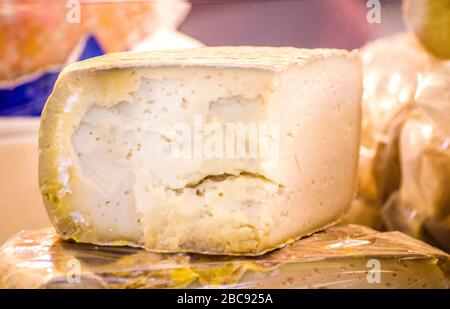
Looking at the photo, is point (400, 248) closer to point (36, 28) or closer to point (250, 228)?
point (250, 228)

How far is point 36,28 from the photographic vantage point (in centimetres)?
135

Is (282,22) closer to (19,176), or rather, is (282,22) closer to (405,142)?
(405,142)

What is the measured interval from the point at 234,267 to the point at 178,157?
9.0 inches

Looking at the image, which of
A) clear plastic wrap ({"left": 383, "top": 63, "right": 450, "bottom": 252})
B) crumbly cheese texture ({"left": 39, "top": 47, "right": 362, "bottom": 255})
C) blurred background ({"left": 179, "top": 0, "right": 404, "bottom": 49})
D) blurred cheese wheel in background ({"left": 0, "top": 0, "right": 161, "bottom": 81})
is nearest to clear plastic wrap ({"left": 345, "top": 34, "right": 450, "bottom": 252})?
clear plastic wrap ({"left": 383, "top": 63, "right": 450, "bottom": 252})

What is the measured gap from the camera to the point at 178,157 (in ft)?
4.01

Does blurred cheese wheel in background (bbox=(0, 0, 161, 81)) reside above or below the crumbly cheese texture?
above

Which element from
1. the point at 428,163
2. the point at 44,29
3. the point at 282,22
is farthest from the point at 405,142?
the point at 44,29

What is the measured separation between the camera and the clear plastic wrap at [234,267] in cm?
115

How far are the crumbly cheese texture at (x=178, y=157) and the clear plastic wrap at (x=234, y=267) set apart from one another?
0.14 feet

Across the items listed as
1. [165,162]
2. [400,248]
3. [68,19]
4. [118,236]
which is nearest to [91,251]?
[118,236]

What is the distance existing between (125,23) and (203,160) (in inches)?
15.4

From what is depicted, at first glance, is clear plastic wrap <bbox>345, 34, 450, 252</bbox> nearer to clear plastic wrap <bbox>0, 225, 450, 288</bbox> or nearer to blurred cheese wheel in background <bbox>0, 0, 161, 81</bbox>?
clear plastic wrap <bbox>0, 225, 450, 288</bbox>

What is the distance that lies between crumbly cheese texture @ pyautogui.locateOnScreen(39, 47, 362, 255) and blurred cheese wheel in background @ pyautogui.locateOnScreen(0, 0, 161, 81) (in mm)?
87

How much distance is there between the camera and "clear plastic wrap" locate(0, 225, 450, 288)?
3.78ft
